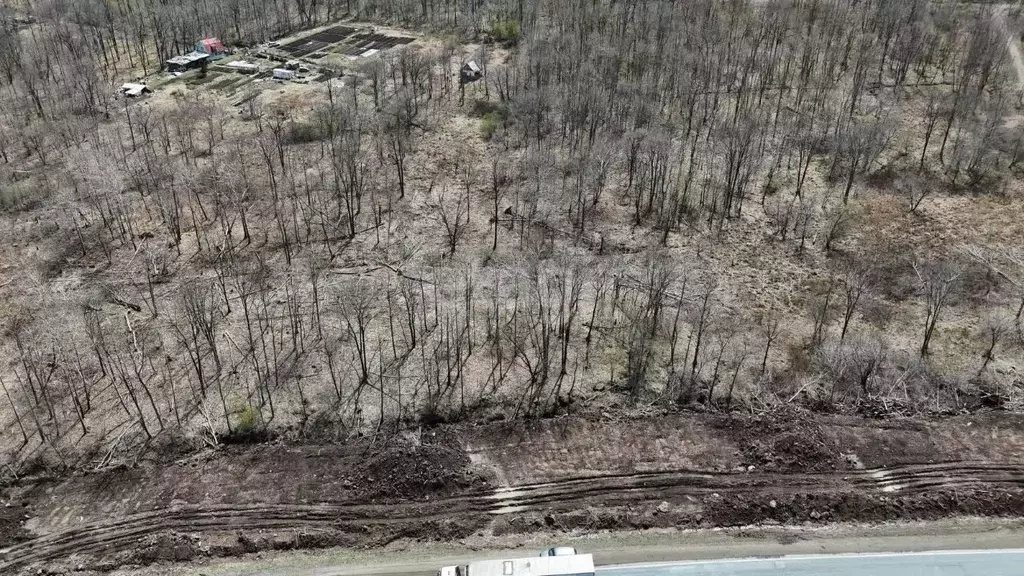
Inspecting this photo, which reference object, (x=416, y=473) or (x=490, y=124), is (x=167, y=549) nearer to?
(x=416, y=473)

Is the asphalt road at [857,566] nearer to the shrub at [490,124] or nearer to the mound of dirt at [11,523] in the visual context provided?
the mound of dirt at [11,523]

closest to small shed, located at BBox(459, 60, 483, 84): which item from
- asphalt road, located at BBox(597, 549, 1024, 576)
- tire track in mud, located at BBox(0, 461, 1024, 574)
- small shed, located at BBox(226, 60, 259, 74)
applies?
small shed, located at BBox(226, 60, 259, 74)

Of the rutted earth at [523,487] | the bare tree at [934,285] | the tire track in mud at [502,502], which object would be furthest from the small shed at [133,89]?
the bare tree at [934,285]

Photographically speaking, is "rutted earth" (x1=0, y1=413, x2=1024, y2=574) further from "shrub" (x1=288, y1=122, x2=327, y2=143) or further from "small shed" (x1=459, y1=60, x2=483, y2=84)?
"small shed" (x1=459, y1=60, x2=483, y2=84)

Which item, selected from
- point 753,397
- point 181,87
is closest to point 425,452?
point 753,397

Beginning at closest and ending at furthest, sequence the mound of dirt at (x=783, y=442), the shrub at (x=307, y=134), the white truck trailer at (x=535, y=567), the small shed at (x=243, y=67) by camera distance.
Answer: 1. the white truck trailer at (x=535, y=567)
2. the mound of dirt at (x=783, y=442)
3. the shrub at (x=307, y=134)
4. the small shed at (x=243, y=67)

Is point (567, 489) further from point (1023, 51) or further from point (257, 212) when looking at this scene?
point (1023, 51)

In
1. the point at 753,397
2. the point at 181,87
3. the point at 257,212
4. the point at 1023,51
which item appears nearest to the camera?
the point at 753,397
